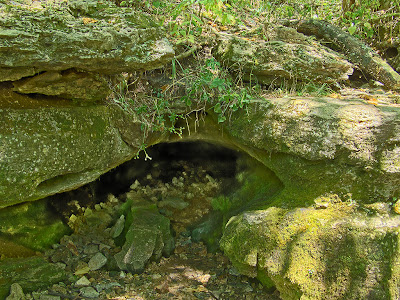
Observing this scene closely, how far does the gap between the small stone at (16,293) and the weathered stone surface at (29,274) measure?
0.15 ft

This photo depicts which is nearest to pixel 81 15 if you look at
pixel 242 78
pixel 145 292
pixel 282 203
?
pixel 242 78

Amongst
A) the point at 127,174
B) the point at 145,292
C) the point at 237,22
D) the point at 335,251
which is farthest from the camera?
the point at 127,174

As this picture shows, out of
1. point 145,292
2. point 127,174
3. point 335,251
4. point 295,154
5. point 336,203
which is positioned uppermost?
point 295,154

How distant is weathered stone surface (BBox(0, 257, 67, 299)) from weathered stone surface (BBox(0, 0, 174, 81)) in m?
1.79

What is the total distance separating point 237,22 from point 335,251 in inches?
122

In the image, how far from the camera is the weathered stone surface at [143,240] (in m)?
3.20

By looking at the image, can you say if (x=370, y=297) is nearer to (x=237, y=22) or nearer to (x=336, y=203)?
(x=336, y=203)

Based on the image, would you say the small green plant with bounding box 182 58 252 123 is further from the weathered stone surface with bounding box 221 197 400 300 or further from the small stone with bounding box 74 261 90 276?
the small stone with bounding box 74 261 90 276

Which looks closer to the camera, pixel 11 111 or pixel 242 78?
pixel 11 111

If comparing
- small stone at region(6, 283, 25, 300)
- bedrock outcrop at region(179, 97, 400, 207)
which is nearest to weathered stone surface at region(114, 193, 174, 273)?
small stone at region(6, 283, 25, 300)

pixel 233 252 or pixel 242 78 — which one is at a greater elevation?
pixel 242 78

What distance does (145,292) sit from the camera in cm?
290

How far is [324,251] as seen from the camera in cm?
226

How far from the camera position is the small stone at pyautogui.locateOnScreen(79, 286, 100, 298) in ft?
9.17
